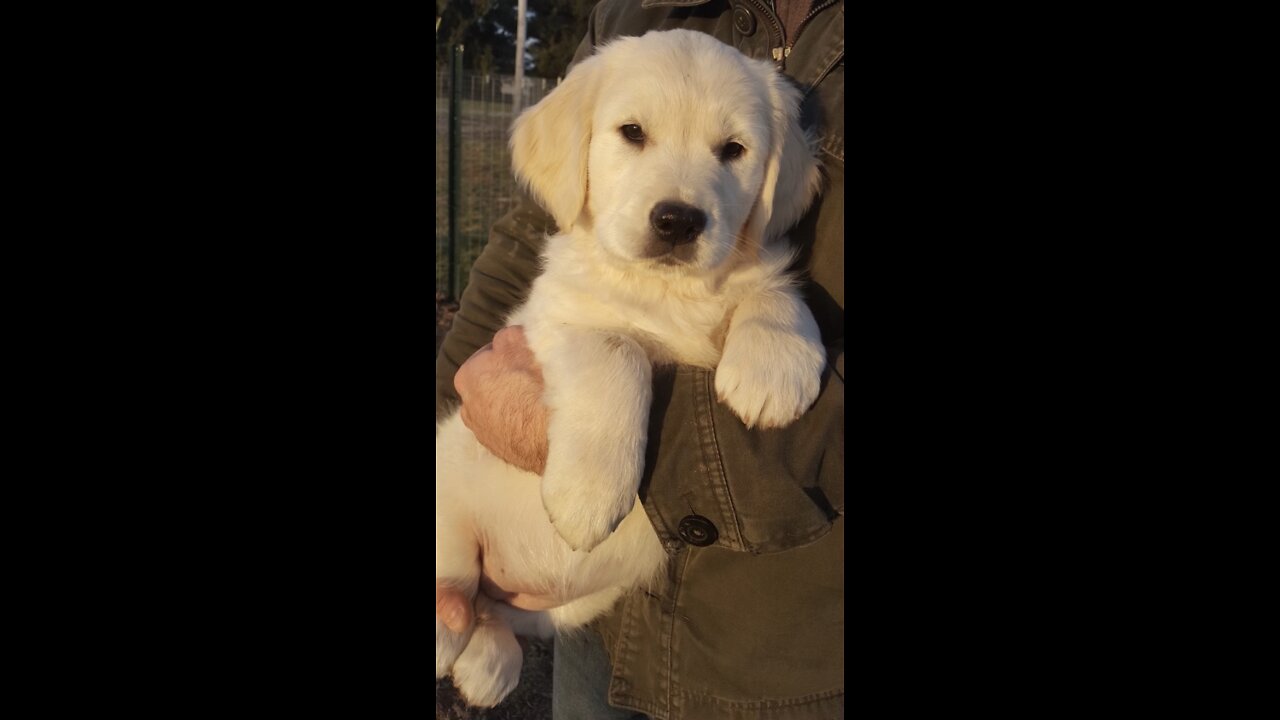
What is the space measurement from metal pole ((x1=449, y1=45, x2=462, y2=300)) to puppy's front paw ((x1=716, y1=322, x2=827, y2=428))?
762 mm

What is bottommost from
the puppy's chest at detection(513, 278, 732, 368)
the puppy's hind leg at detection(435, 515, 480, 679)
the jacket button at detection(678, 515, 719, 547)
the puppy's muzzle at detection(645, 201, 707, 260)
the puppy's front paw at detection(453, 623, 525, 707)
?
the puppy's front paw at detection(453, 623, 525, 707)

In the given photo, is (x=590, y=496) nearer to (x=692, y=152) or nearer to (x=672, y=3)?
(x=692, y=152)

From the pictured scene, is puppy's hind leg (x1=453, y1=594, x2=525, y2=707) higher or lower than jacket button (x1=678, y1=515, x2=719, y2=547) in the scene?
lower

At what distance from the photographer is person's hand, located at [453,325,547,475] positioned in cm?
187

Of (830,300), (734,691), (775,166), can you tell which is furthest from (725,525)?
(775,166)

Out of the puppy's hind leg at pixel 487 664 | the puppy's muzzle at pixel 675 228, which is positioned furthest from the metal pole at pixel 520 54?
the puppy's hind leg at pixel 487 664

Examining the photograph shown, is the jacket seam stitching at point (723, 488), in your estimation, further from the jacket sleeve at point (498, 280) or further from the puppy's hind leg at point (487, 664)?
the jacket sleeve at point (498, 280)

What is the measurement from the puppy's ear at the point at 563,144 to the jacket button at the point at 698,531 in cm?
92

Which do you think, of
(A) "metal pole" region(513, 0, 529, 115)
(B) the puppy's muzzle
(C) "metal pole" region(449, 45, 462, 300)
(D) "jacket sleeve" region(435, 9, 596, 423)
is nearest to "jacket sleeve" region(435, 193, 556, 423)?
(D) "jacket sleeve" region(435, 9, 596, 423)

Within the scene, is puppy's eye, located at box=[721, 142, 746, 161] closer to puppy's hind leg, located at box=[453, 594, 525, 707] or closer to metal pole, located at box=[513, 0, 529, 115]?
metal pole, located at box=[513, 0, 529, 115]

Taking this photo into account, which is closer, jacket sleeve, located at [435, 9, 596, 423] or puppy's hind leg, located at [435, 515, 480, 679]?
puppy's hind leg, located at [435, 515, 480, 679]

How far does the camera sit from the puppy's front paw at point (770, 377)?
1.60m

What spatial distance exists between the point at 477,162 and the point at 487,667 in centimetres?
134
